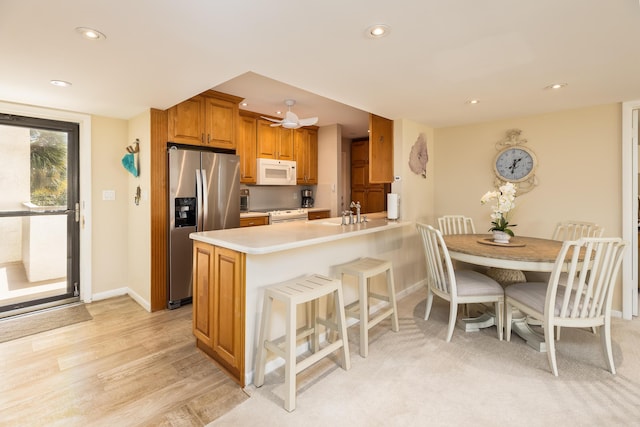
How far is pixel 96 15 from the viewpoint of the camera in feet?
5.09

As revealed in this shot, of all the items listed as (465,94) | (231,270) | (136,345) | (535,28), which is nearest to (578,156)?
(465,94)

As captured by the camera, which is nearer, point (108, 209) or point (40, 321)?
point (40, 321)

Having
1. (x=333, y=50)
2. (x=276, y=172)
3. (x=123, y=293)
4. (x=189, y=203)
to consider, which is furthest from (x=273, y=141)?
(x=333, y=50)

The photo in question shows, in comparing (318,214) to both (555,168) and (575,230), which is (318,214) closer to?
(555,168)

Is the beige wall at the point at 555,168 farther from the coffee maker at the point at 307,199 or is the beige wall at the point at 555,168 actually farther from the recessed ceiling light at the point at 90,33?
the recessed ceiling light at the point at 90,33

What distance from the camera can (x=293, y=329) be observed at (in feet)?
5.96

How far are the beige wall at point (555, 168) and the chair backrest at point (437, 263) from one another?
1571 millimetres

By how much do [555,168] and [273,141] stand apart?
147 inches

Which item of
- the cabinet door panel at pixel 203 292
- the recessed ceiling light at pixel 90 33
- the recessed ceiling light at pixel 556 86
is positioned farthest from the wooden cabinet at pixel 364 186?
the recessed ceiling light at pixel 90 33

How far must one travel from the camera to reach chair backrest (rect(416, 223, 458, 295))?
2.62 meters

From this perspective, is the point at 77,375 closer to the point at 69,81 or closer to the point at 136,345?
the point at 136,345

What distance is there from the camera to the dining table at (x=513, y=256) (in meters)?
2.36

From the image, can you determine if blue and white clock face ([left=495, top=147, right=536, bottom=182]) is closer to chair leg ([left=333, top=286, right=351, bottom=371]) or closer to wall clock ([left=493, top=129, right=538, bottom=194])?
wall clock ([left=493, top=129, right=538, bottom=194])

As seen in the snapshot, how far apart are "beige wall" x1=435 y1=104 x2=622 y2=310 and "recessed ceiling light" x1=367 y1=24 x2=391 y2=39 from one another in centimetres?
274
